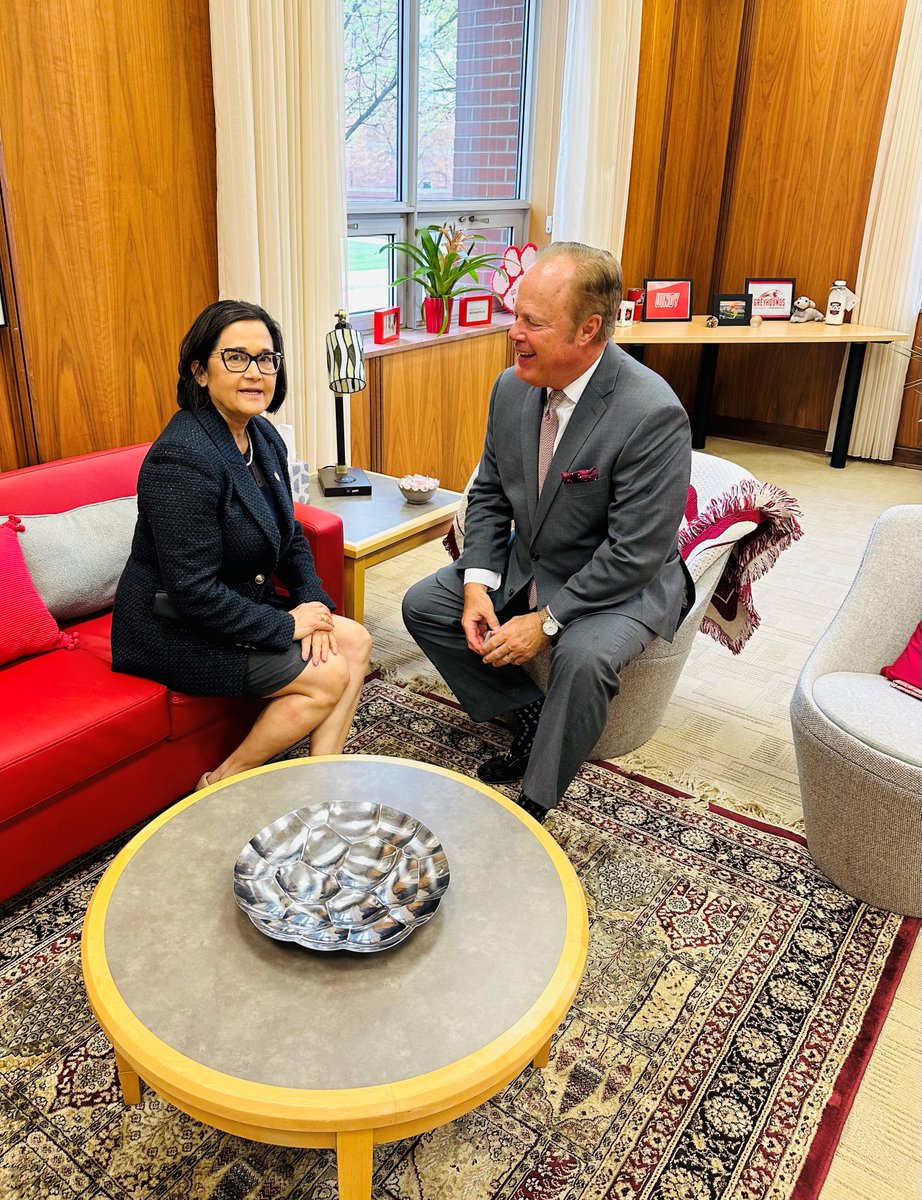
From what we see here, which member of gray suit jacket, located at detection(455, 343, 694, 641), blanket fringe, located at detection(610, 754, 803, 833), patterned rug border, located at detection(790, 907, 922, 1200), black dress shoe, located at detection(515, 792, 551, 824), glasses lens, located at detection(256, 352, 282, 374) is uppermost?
glasses lens, located at detection(256, 352, 282, 374)

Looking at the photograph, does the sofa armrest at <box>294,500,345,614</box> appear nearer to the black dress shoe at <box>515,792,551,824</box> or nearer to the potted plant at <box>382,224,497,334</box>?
the black dress shoe at <box>515,792,551,824</box>

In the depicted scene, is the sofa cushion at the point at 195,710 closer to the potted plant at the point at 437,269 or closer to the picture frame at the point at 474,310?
the potted plant at the point at 437,269

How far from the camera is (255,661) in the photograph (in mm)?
2098

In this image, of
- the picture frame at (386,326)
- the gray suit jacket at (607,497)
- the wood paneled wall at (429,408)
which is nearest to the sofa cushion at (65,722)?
the gray suit jacket at (607,497)

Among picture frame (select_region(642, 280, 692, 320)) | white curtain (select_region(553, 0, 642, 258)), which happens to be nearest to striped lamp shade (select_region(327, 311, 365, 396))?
white curtain (select_region(553, 0, 642, 258))

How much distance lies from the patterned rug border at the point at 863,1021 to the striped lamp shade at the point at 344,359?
4.38ft

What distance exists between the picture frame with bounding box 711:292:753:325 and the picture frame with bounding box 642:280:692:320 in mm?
192

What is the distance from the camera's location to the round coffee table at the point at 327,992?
114 cm

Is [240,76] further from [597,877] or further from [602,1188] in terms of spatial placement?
[602,1188]

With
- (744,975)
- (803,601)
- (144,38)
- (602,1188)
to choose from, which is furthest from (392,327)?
(602,1188)

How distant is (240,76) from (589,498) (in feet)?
5.46

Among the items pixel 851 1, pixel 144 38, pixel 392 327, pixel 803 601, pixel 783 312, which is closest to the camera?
pixel 144 38

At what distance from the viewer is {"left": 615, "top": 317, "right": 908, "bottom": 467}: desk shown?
4.79 meters

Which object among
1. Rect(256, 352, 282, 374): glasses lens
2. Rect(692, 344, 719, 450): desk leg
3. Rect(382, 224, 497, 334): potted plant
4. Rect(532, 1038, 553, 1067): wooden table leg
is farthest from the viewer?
Rect(692, 344, 719, 450): desk leg
